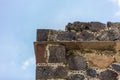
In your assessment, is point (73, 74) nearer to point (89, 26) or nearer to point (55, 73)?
point (55, 73)

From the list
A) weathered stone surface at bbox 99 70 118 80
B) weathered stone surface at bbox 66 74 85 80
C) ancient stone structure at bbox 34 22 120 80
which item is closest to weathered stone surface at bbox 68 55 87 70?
ancient stone structure at bbox 34 22 120 80

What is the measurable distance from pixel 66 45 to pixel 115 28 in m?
0.78

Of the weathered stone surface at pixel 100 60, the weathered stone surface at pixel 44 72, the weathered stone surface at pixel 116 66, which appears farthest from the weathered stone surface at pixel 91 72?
the weathered stone surface at pixel 44 72

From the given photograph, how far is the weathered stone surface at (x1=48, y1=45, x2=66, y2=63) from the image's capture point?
19.5 feet

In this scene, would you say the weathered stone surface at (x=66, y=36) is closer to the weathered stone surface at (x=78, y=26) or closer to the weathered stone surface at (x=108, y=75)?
the weathered stone surface at (x=78, y=26)

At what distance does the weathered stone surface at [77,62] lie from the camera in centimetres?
598

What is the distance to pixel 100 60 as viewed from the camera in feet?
19.7

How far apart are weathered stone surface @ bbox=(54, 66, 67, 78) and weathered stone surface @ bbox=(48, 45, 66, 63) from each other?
11cm

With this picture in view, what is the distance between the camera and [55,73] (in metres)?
5.88

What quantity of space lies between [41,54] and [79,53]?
55cm

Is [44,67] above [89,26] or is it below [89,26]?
below

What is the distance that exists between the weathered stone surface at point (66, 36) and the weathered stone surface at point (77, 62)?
27cm

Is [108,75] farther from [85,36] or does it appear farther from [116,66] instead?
[85,36]

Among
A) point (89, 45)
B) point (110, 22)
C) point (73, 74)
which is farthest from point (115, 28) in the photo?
point (73, 74)
